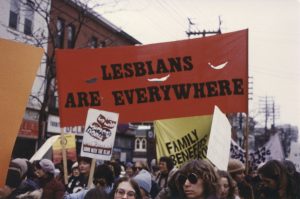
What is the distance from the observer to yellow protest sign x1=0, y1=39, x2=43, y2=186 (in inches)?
173

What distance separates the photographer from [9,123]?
441 centimetres

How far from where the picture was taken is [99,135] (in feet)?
20.5

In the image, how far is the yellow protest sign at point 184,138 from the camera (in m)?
7.34

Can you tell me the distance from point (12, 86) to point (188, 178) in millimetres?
1850

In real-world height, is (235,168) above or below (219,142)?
below

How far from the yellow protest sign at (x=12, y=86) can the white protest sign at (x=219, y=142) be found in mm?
1732

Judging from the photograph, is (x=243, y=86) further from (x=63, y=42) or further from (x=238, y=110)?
(x=63, y=42)

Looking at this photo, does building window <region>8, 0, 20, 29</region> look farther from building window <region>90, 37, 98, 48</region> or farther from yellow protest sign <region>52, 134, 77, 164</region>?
yellow protest sign <region>52, 134, 77, 164</region>

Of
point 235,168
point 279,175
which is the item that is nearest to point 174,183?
point 279,175

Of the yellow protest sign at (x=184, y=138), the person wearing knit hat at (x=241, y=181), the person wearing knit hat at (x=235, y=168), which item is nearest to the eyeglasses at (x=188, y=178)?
the person wearing knit hat at (x=241, y=181)

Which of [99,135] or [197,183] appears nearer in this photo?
[197,183]

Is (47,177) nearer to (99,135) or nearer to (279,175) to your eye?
(99,135)

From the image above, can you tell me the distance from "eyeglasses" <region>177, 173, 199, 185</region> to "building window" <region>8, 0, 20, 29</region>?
18.3 metres

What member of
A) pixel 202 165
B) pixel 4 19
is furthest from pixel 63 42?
pixel 202 165
